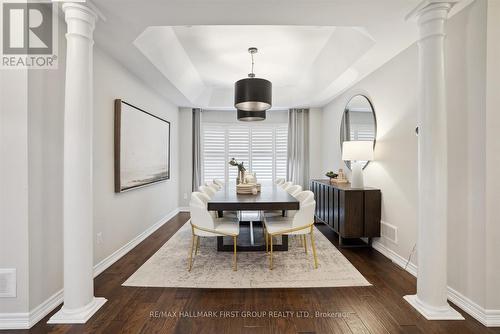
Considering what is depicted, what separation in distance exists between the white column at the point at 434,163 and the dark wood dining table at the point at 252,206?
1.23 meters

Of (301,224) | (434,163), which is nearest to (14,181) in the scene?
(301,224)

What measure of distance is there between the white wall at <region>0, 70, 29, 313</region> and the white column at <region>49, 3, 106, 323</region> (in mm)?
268

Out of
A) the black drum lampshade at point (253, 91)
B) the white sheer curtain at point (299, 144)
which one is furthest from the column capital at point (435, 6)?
the white sheer curtain at point (299, 144)

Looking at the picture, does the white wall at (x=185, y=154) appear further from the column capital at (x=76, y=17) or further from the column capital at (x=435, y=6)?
the column capital at (x=435, y=6)

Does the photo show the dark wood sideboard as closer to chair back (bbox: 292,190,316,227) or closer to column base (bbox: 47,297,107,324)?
chair back (bbox: 292,190,316,227)

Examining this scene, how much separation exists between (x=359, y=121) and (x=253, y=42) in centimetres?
210

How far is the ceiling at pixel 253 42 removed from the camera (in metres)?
2.21

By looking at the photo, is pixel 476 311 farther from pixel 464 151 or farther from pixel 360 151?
pixel 360 151

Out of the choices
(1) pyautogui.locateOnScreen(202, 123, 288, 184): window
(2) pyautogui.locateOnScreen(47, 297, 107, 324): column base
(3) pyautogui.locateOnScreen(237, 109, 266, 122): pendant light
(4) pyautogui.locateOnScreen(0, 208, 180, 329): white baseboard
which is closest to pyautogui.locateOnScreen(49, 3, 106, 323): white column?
(2) pyautogui.locateOnScreen(47, 297, 107, 324): column base

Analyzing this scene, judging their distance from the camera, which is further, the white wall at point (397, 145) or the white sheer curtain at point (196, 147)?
the white sheer curtain at point (196, 147)

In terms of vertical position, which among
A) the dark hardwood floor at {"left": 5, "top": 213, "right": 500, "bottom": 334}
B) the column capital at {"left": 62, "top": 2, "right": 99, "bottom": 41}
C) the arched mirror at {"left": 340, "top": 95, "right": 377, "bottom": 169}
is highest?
the column capital at {"left": 62, "top": 2, "right": 99, "bottom": 41}

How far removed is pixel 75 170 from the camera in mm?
2061

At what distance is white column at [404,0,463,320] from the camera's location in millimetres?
2096

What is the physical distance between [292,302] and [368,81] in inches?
131
